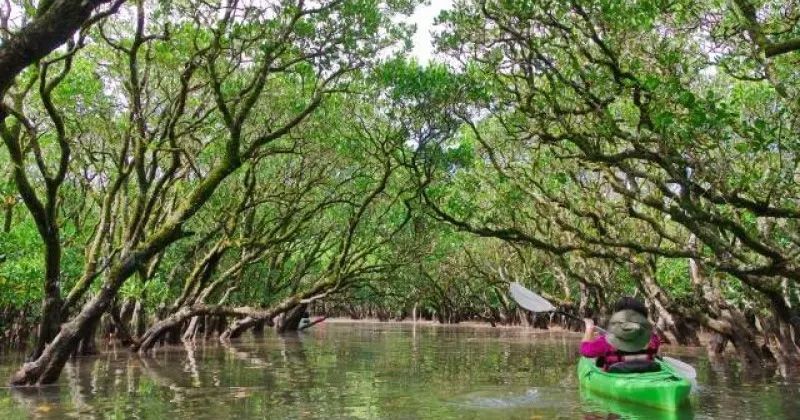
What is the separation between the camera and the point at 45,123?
70.5 feet

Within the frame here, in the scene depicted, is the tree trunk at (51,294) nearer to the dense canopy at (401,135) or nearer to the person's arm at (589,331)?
the dense canopy at (401,135)

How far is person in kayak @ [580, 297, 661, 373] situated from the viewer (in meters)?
12.2

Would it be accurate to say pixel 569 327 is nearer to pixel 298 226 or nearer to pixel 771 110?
pixel 298 226

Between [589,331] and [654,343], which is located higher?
[589,331]

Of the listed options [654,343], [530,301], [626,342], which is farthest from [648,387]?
[530,301]

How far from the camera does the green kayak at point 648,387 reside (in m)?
11.4

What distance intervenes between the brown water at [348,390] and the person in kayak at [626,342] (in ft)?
2.63

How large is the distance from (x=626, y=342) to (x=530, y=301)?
4045 mm

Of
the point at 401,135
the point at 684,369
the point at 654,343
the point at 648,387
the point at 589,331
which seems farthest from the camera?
the point at 401,135

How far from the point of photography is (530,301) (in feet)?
54.3

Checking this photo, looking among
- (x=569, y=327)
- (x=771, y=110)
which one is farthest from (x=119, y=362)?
(x=569, y=327)

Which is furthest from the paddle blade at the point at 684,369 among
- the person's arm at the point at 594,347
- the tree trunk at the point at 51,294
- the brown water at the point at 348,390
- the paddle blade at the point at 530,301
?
the tree trunk at the point at 51,294

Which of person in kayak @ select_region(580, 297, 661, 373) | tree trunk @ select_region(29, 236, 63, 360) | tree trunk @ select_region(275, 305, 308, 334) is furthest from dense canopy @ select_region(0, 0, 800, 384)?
tree trunk @ select_region(275, 305, 308, 334)

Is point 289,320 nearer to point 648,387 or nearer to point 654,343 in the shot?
point 654,343
